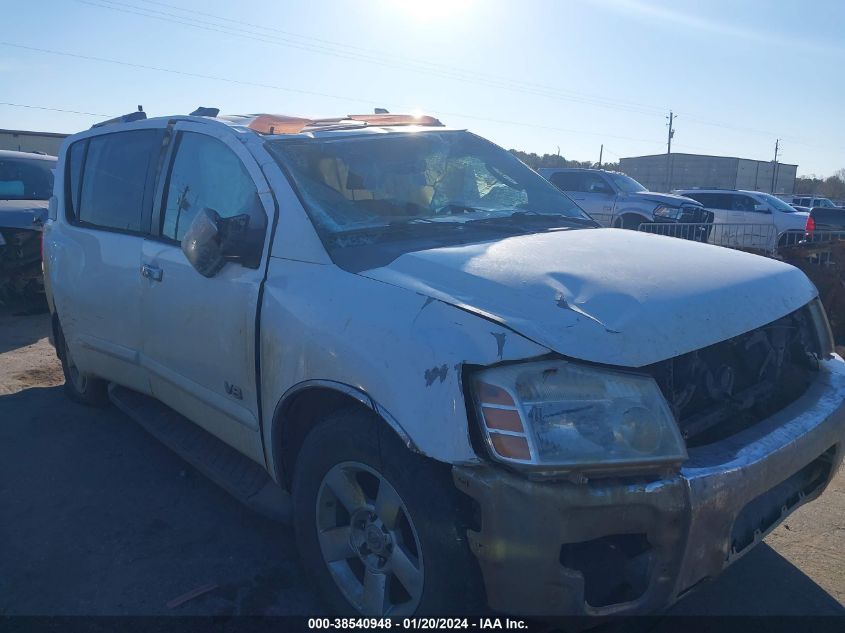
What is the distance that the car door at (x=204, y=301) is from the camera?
3025 mm

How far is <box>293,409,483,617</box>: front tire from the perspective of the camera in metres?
2.11

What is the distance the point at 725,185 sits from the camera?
4934 centimetres

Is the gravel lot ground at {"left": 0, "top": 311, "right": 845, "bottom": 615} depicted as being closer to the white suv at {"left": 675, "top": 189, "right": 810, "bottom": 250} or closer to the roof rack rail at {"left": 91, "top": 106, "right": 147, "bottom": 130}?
the roof rack rail at {"left": 91, "top": 106, "right": 147, "bottom": 130}

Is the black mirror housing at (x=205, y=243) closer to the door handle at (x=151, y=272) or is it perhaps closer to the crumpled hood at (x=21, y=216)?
the door handle at (x=151, y=272)

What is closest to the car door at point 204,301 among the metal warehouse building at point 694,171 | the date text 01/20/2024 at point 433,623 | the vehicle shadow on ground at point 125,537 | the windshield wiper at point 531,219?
the vehicle shadow on ground at point 125,537

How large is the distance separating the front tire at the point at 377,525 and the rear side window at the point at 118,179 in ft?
6.79

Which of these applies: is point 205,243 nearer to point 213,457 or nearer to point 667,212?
point 213,457

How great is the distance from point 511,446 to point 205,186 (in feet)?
7.32

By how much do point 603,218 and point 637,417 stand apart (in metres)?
14.2

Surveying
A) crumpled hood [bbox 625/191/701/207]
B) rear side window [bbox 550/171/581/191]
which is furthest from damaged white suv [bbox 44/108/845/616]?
rear side window [bbox 550/171/581/191]

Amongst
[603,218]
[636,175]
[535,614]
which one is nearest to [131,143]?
[535,614]

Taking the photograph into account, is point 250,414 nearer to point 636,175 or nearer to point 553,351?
point 553,351

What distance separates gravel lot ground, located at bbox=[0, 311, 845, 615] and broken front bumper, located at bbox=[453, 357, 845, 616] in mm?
924

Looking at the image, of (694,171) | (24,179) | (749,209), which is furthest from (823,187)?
(24,179)
